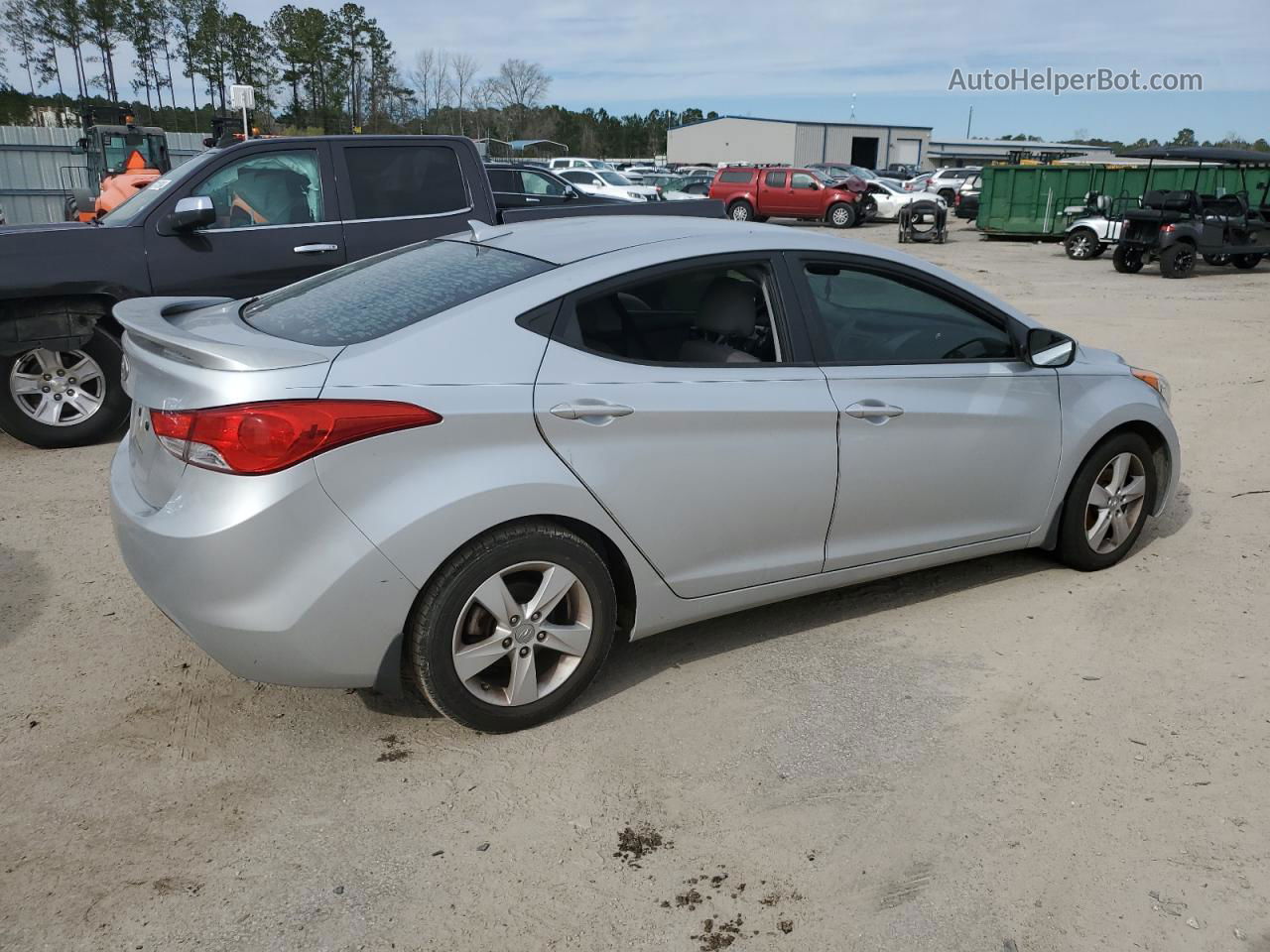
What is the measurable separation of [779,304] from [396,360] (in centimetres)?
144

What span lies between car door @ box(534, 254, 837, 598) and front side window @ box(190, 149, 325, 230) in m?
4.18

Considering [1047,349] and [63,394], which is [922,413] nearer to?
[1047,349]

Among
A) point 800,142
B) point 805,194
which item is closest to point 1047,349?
point 805,194

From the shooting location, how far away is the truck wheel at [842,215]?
31531mm

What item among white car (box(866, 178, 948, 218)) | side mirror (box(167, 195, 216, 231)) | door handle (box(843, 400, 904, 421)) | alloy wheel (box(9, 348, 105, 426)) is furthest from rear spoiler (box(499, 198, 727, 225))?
white car (box(866, 178, 948, 218))

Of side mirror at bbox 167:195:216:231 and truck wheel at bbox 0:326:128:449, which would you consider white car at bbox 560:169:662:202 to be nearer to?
side mirror at bbox 167:195:216:231

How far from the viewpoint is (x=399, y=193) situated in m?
7.42

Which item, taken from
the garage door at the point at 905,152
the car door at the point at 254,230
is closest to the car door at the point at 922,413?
the car door at the point at 254,230

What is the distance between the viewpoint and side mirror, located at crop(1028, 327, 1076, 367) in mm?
4270

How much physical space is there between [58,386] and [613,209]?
4370mm

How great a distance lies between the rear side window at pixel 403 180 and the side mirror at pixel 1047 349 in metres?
4.62

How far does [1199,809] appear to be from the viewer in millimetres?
3057

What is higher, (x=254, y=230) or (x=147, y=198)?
(x=147, y=198)

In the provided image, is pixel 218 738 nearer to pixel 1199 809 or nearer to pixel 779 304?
pixel 779 304
